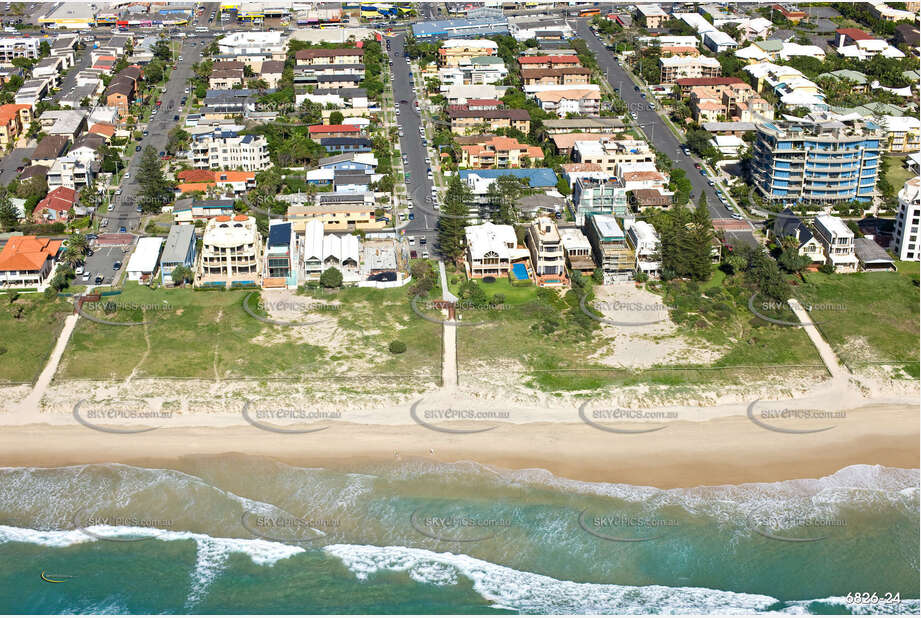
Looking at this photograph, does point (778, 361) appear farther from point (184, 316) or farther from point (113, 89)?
point (113, 89)

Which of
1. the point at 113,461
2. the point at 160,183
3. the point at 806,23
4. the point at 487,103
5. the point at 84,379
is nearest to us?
the point at 113,461

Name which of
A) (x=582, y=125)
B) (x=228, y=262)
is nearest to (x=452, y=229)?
(x=228, y=262)

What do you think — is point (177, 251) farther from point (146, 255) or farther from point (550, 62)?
point (550, 62)

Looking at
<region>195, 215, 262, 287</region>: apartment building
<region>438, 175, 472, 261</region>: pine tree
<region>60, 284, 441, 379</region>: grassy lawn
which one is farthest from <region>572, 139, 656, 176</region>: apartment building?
<region>195, 215, 262, 287</region>: apartment building

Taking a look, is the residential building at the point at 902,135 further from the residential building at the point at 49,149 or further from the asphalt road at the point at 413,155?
the residential building at the point at 49,149

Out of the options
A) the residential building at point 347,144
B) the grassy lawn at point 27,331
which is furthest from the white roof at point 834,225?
the grassy lawn at point 27,331

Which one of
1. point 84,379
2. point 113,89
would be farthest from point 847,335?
point 113,89
